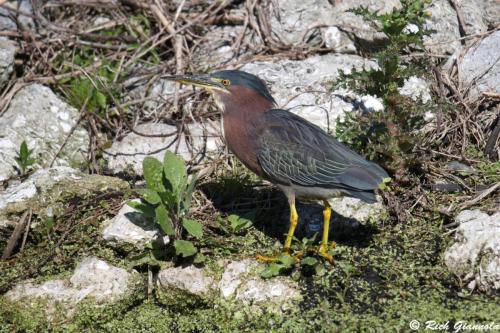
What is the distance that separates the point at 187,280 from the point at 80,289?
691 millimetres

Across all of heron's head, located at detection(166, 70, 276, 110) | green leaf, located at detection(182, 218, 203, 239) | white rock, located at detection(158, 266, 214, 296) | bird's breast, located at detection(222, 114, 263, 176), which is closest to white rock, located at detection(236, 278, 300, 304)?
white rock, located at detection(158, 266, 214, 296)

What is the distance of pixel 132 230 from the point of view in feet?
17.2

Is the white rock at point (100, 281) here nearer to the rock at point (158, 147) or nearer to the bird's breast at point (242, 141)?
the bird's breast at point (242, 141)

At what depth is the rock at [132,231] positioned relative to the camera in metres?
5.23

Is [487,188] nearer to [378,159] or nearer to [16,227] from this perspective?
[378,159]

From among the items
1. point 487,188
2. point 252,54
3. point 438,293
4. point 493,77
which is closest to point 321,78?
point 252,54

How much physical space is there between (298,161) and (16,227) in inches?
82.2

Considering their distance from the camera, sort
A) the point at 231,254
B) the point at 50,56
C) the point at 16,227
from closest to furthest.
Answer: the point at 231,254 → the point at 16,227 → the point at 50,56

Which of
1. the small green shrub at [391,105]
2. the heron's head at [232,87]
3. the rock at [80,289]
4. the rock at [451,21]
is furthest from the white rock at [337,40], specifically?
the rock at [80,289]

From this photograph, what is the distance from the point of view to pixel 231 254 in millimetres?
5105

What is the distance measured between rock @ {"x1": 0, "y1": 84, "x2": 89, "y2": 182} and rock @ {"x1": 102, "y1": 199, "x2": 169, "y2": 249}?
4.65 ft

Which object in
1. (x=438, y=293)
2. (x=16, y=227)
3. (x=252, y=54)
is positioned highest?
(x=252, y=54)

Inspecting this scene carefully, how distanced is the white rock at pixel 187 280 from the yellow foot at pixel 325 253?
0.75 m

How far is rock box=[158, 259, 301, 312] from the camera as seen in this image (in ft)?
15.4
